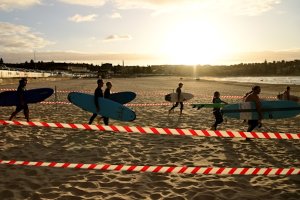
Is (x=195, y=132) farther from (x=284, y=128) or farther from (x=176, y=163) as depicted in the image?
(x=284, y=128)

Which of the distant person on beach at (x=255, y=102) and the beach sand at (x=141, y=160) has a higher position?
the distant person on beach at (x=255, y=102)

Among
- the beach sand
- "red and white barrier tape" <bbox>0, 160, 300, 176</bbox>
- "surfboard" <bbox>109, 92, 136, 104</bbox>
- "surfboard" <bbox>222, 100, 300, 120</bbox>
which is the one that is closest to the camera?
the beach sand

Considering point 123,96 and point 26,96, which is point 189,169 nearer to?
point 123,96

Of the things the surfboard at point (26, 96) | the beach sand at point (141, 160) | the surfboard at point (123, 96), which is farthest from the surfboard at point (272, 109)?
the surfboard at point (26, 96)

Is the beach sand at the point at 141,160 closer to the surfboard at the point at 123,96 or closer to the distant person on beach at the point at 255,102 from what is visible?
the distant person on beach at the point at 255,102

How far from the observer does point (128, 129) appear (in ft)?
23.0

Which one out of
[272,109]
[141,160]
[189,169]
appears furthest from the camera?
[272,109]

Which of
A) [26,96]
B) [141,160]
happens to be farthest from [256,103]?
[26,96]

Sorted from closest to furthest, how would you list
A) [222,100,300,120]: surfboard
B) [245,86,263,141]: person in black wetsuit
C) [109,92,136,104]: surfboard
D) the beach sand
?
the beach sand, [245,86,263,141]: person in black wetsuit, [222,100,300,120]: surfboard, [109,92,136,104]: surfboard

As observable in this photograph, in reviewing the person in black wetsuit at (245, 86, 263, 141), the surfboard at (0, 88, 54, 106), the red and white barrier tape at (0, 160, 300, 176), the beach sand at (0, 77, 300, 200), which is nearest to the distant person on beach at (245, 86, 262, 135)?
the person in black wetsuit at (245, 86, 263, 141)

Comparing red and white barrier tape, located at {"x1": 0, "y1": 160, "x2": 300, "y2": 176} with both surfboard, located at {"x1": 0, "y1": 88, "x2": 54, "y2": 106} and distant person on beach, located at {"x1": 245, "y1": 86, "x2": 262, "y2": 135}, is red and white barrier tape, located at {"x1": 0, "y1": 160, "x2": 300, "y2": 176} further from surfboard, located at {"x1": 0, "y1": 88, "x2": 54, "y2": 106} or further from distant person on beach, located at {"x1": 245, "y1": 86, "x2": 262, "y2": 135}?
surfboard, located at {"x1": 0, "y1": 88, "x2": 54, "y2": 106}

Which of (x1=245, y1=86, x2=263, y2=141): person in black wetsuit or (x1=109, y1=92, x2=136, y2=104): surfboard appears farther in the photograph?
(x1=109, y1=92, x2=136, y2=104): surfboard

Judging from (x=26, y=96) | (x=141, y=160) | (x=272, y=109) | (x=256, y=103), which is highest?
(x=256, y=103)

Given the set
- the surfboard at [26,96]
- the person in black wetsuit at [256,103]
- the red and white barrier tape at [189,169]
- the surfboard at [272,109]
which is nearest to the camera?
the red and white barrier tape at [189,169]
